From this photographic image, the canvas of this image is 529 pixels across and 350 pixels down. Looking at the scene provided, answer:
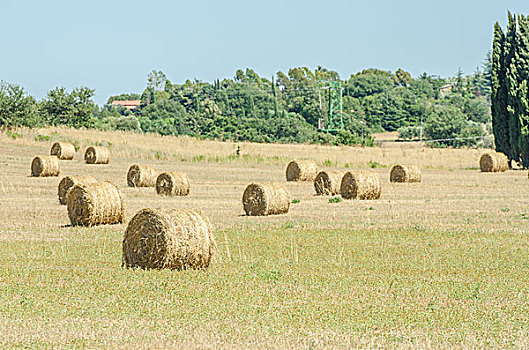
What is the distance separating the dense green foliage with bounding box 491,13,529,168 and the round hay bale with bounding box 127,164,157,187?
28189 millimetres

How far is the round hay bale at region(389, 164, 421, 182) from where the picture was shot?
37031 mm

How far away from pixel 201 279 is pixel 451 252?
528 centimetres

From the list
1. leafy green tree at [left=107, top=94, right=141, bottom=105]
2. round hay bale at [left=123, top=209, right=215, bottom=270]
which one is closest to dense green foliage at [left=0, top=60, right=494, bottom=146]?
leafy green tree at [left=107, top=94, right=141, bottom=105]

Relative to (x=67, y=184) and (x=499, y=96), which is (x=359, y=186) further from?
(x=499, y=96)

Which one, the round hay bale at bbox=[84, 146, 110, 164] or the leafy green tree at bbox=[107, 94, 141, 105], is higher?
the leafy green tree at bbox=[107, 94, 141, 105]

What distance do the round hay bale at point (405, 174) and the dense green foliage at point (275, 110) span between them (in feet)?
87.9

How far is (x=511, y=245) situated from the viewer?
15570mm

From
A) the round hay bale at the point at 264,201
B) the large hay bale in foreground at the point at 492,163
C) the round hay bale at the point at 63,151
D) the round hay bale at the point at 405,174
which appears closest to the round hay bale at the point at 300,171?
the round hay bale at the point at 405,174

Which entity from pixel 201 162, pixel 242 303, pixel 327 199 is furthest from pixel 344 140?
pixel 242 303

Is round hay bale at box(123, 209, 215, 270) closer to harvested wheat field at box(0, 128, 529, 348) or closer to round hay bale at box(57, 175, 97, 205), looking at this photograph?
harvested wheat field at box(0, 128, 529, 348)

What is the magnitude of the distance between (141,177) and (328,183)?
758 centimetres

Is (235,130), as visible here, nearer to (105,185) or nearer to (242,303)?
(105,185)

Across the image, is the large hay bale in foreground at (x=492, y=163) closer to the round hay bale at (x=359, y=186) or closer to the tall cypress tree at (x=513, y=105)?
the tall cypress tree at (x=513, y=105)

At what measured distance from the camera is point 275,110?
408ft
